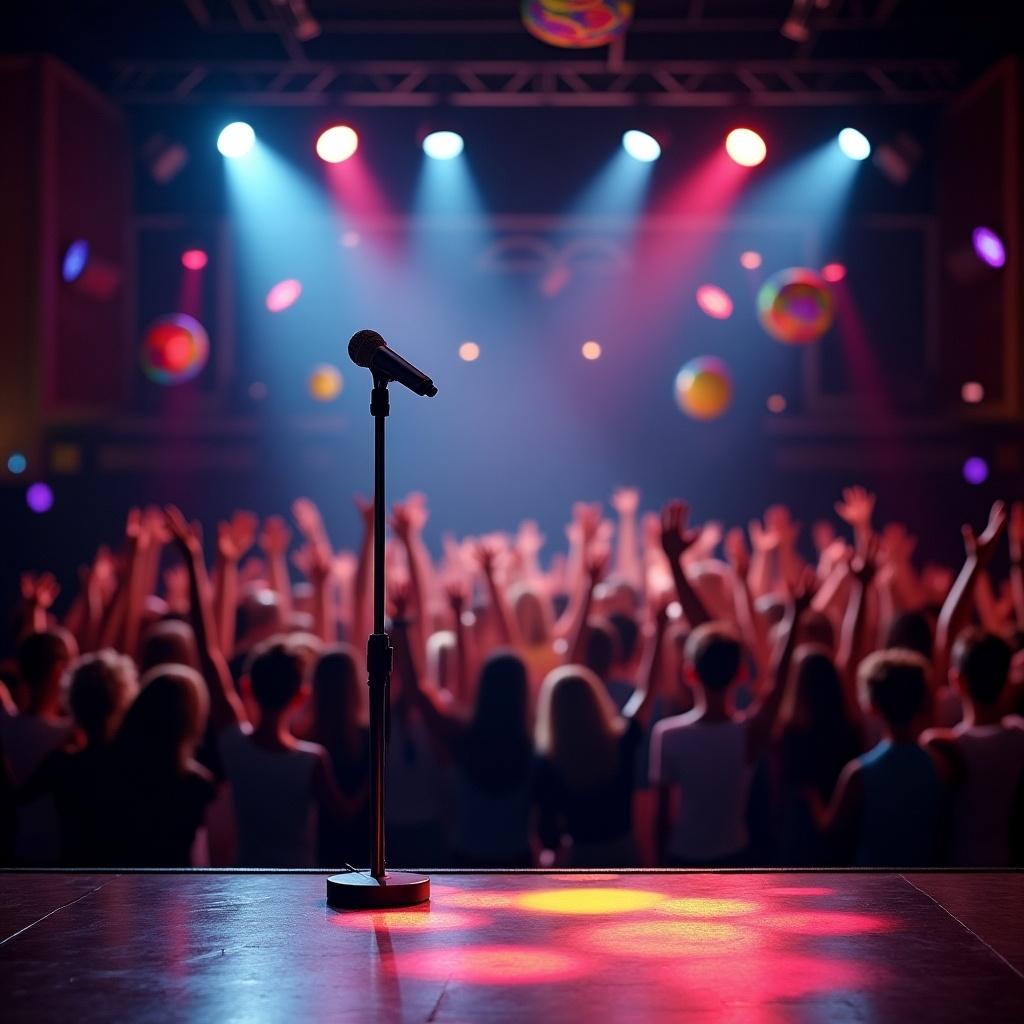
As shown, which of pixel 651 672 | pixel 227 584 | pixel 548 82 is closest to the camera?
pixel 651 672

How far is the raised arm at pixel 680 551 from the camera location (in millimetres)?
3498

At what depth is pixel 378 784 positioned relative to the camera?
2.20 m

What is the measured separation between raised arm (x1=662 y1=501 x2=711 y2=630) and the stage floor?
123 cm

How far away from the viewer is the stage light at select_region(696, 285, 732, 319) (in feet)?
34.1

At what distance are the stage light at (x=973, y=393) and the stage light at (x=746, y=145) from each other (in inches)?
106

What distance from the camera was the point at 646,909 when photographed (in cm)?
213

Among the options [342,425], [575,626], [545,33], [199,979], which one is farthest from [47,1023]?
[342,425]

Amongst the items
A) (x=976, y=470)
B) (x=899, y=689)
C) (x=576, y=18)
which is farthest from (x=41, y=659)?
(x=976, y=470)

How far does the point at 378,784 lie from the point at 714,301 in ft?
28.6

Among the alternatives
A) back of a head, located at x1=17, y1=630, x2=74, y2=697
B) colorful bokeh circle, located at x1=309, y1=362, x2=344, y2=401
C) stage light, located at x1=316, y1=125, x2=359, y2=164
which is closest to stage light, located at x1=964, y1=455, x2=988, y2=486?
colorful bokeh circle, located at x1=309, y1=362, x2=344, y2=401

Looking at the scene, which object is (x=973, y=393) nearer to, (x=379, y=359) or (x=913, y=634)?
(x=913, y=634)

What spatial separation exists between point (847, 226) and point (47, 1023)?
10187 mm

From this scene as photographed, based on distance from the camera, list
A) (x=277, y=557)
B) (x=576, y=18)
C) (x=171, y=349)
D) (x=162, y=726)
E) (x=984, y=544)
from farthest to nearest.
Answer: (x=171, y=349) → (x=576, y=18) → (x=277, y=557) → (x=984, y=544) → (x=162, y=726)

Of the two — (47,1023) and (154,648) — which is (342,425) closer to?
(154,648)
